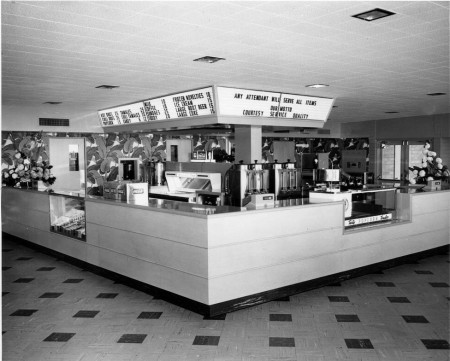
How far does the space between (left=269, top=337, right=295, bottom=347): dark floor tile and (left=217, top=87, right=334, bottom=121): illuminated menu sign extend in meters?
3.26

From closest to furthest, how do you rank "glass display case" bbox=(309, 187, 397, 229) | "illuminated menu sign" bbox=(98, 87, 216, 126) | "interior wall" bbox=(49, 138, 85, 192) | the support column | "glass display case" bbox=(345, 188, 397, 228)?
"glass display case" bbox=(309, 187, 397, 229), "glass display case" bbox=(345, 188, 397, 228), "illuminated menu sign" bbox=(98, 87, 216, 126), the support column, "interior wall" bbox=(49, 138, 85, 192)

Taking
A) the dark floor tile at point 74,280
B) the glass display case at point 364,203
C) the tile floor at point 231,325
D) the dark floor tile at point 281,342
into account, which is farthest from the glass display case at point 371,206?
the dark floor tile at point 74,280

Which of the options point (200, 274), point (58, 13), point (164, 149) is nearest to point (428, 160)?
point (200, 274)

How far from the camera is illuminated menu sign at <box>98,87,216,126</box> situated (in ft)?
20.6

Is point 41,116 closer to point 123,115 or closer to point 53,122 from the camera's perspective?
point 53,122

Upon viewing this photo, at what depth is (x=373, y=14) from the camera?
3.09 metres

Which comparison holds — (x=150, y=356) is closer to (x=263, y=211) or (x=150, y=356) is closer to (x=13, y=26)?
(x=263, y=211)

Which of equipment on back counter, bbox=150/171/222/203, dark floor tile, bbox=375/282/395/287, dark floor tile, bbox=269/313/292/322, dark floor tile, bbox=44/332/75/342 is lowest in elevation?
dark floor tile, bbox=44/332/75/342

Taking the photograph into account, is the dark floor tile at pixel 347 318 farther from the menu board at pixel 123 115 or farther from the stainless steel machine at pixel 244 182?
the menu board at pixel 123 115

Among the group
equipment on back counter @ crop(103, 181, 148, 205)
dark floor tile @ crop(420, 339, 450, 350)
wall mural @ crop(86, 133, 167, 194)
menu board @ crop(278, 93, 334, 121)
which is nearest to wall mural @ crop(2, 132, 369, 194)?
wall mural @ crop(86, 133, 167, 194)

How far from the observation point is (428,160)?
25.1ft

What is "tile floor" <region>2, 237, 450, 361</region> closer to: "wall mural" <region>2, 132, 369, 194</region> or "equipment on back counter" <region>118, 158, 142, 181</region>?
"wall mural" <region>2, 132, 369, 194</region>

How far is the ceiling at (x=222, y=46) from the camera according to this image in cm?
300

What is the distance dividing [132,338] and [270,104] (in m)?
4.06
